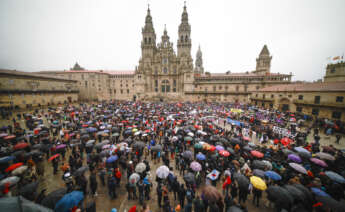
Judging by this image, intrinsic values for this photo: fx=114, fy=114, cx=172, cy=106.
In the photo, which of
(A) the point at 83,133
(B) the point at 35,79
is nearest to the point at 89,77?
(B) the point at 35,79

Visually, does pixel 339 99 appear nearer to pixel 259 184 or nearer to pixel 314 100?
pixel 314 100

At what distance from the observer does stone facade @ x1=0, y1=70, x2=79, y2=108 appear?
23.8 metres

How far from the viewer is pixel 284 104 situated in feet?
85.5

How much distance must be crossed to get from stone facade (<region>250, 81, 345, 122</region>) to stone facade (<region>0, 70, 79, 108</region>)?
58.8 meters

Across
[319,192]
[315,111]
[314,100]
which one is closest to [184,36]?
[314,100]

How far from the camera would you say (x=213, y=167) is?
729cm

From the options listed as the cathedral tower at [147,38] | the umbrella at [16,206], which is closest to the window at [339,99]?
the umbrella at [16,206]

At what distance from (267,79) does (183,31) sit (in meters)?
36.6

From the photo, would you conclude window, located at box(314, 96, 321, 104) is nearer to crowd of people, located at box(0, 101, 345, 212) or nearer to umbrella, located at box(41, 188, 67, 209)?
crowd of people, located at box(0, 101, 345, 212)

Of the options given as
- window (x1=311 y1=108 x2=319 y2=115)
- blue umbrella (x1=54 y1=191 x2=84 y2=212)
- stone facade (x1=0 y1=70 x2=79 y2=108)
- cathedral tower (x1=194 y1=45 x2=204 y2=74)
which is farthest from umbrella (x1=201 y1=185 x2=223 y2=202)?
cathedral tower (x1=194 y1=45 x2=204 y2=74)

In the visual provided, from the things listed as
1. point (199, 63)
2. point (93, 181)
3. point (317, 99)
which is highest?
point (199, 63)

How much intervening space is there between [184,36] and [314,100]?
4199 cm

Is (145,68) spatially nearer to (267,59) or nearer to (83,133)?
(83,133)

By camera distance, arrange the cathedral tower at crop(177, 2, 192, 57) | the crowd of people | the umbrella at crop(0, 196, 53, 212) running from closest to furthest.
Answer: the umbrella at crop(0, 196, 53, 212) → the crowd of people → the cathedral tower at crop(177, 2, 192, 57)
